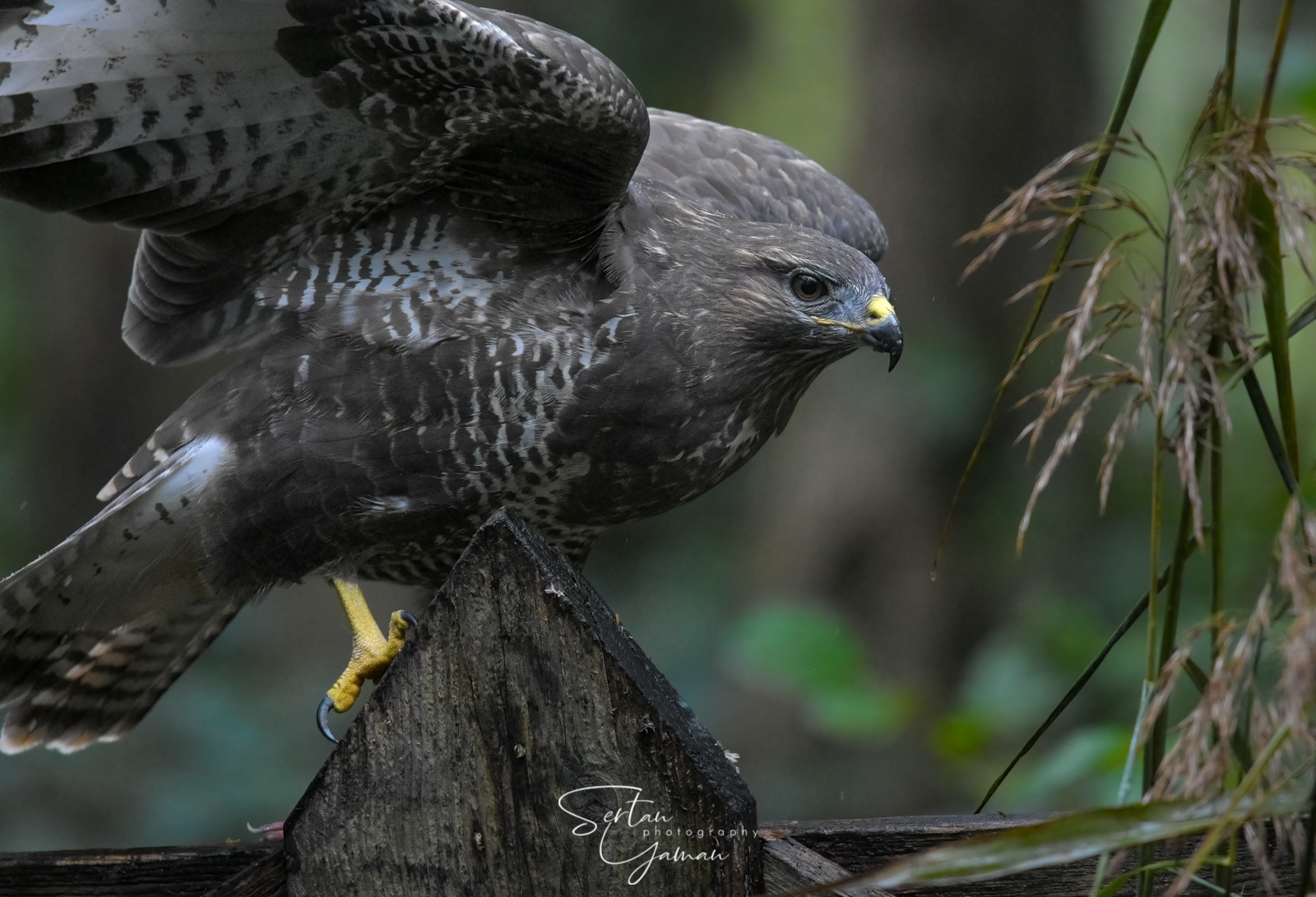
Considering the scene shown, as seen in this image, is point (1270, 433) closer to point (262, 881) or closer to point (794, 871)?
point (794, 871)

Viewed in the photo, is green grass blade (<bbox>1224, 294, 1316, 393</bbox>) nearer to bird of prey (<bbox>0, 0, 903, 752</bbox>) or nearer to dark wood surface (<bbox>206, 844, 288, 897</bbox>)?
dark wood surface (<bbox>206, 844, 288, 897</bbox>)

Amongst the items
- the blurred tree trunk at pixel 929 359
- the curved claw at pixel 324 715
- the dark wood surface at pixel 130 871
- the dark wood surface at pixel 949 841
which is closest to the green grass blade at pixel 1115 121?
the dark wood surface at pixel 949 841

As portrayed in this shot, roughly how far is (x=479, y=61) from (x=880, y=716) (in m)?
2.23

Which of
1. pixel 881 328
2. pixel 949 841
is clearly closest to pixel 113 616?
pixel 881 328

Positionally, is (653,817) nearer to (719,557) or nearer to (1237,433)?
(719,557)

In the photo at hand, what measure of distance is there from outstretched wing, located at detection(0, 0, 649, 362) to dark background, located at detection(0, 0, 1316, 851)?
72.3 inches

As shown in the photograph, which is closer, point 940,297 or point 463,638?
point 463,638

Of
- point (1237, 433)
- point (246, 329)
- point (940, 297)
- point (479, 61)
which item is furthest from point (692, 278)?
point (1237, 433)

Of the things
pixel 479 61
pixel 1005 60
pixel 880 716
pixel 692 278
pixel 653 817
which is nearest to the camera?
pixel 653 817

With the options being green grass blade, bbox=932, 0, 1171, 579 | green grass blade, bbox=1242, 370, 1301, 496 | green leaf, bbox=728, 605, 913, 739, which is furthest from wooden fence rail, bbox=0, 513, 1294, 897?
green leaf, bbox=728, 605, 913, 739

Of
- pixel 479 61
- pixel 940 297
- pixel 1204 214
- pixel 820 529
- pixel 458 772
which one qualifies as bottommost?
pixel 820 529

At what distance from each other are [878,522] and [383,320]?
2.82m

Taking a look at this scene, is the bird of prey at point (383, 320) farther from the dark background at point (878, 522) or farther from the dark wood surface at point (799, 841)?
the dark background at point (878, 522)

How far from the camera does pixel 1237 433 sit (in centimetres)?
617
